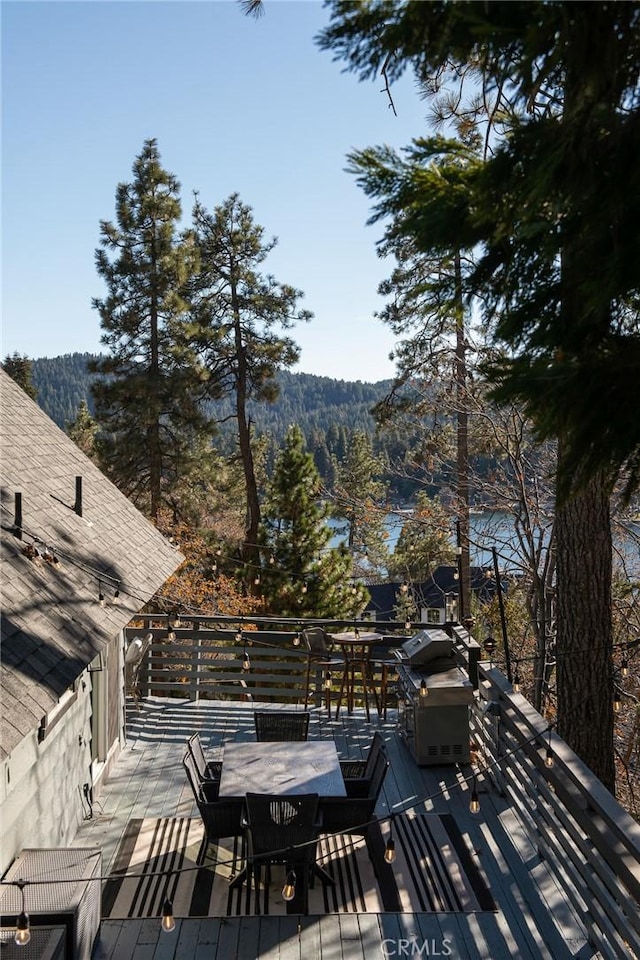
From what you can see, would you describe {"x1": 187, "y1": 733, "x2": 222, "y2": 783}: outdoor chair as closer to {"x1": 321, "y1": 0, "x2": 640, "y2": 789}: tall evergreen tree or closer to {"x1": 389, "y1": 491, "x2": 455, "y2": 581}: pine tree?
{"x1": 321, "y1": 0, "x2": 640, "y2": 789}: tall evergreen tree

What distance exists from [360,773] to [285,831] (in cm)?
141

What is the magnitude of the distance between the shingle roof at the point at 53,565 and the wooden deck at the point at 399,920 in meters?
1.90

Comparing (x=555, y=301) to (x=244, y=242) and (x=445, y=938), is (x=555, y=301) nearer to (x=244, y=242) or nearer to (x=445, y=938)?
(x=445, y=938)

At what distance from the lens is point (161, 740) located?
895cm

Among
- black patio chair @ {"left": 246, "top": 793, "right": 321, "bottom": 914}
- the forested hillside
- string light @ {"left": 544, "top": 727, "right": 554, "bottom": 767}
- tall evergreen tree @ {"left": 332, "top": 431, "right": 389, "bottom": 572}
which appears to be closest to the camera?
string light @ {"left": 544, "top": 727, "right": 554, "bottom": 767}

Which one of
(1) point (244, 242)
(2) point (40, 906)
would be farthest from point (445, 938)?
(1) point (244, 242)

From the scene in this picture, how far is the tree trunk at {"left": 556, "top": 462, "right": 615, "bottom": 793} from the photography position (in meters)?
6.66

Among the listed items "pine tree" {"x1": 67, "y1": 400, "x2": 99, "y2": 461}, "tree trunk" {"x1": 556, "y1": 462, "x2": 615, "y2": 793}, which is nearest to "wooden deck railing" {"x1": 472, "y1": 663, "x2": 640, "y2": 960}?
"tree trunk" {"x1": 556, "y1": 462, "x2": 615, "y2": 793}

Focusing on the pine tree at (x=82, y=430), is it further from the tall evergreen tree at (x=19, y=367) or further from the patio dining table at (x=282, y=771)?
the patio dining table at (x=282, y=771)

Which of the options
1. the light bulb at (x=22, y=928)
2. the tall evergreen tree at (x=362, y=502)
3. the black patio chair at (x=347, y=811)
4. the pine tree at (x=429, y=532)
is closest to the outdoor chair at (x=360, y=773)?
the black patio chair at (x=347, y=811)

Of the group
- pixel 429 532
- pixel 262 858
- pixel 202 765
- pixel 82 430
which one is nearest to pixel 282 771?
pixel 202 765

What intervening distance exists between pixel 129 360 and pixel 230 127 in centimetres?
1529

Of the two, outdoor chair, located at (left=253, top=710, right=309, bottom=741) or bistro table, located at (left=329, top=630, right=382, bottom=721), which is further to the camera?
bistro table, located at (left=329, top=630, right=382, bottom=721)

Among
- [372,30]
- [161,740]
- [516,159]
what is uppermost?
[372,30]
